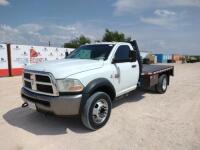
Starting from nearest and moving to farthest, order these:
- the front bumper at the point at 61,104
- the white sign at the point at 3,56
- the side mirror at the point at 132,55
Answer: the front bumper at the point at 61,104
the side mirror at the point at 132,55
the white sign at the point at 3,56

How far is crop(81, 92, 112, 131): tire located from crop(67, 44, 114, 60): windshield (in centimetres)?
114

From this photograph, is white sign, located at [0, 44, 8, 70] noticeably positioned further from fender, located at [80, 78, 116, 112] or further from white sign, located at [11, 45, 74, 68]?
fender, located at [80, 78, 116, 112]

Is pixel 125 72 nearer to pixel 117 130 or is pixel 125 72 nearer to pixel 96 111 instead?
pixel 96 111

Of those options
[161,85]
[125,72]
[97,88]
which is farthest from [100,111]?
[161,85]

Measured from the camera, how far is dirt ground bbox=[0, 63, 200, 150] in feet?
12.5

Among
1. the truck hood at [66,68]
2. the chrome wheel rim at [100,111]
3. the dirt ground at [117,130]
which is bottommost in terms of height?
the dirt ground at [117,130]

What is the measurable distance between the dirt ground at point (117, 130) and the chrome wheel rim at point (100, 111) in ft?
0.78

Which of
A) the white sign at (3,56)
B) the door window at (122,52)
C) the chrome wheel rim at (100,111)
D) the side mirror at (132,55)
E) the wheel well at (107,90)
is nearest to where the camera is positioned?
the chrome wheel rim at (100,111)

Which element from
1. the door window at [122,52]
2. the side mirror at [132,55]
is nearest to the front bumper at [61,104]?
the door window at [122,52]

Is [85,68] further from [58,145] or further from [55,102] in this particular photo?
[58,145]

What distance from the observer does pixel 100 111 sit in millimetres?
4621

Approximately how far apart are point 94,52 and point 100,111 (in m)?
1.79

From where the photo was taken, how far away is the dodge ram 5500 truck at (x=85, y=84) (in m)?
4.01

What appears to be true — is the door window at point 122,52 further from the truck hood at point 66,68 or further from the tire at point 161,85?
the tire at point 161,85
